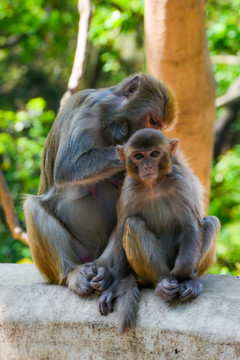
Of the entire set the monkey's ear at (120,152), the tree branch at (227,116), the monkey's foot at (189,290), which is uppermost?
the monkey's ear at (120,152)

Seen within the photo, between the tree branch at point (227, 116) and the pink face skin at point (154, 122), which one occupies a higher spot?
the pink face skin at point (154, 122)

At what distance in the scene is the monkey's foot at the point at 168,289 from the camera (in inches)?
144

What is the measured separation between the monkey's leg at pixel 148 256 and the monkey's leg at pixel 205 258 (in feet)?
0.24

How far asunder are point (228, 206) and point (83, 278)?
25.2ft

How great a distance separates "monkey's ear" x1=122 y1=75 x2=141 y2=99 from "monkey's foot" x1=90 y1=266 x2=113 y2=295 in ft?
4.80

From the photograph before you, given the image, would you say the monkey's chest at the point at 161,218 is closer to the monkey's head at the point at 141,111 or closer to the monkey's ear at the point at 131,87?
the monkey's head at the point at 141,111

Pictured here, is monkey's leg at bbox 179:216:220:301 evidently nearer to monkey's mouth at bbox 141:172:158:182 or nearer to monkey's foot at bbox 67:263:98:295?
monkey's mouth at bbox 141:172:158:182

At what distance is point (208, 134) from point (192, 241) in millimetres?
3959

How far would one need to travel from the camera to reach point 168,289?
3.66 metres

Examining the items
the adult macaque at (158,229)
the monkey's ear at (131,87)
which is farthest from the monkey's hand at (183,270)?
the monkey's ear at (131,87)

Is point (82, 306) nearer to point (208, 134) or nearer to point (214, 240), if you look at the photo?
point (214, 240)

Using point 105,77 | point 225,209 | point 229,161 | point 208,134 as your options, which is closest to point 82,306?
point 208,134

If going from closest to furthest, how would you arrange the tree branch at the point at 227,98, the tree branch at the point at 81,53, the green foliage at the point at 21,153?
the tree branch at the point at 81,53 < the green foliage at the point at 21,153 < the tree branch at the point at 227,98

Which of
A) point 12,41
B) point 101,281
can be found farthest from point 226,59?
point 101,281
